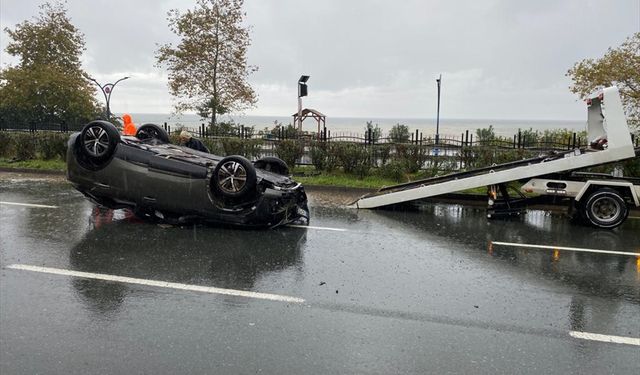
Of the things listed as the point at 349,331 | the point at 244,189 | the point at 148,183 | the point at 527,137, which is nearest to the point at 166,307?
the point at 349,331

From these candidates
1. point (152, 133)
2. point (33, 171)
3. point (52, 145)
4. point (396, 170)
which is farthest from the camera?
point (52, 145)

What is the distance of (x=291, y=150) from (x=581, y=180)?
8056mm

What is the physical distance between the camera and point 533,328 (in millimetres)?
4570

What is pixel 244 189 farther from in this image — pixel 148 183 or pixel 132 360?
pixel 132 360

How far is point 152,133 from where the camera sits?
990 centimetres

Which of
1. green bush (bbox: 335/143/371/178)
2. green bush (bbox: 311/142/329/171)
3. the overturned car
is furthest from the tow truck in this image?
green bush (bbox: 311/142/329/171)

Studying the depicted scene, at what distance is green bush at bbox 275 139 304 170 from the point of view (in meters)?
15.1

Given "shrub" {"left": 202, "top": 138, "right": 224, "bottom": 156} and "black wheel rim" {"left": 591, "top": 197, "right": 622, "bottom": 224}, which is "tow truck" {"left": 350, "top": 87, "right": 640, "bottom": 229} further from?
"shrub" {"left": 202, "top": 138, "right": 224, "bottom": 156}

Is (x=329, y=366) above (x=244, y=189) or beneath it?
beneath

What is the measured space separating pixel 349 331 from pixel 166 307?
177 cm

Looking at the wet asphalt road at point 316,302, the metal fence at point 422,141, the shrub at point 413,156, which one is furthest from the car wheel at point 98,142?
the shrub at point 413,156

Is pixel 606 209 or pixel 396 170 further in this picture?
pixel 396 170

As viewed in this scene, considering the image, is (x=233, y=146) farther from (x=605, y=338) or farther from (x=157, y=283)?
(x=605, y=338)

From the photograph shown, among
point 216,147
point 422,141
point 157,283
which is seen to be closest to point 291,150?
point 216,147
